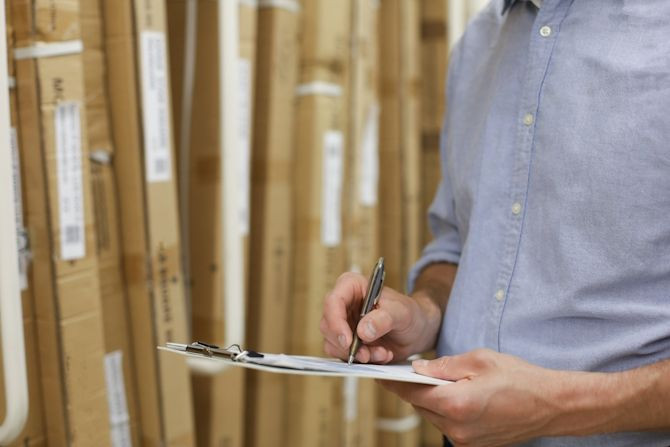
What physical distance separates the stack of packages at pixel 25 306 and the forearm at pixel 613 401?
711 millimetres

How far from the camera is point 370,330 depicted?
33.1 inches

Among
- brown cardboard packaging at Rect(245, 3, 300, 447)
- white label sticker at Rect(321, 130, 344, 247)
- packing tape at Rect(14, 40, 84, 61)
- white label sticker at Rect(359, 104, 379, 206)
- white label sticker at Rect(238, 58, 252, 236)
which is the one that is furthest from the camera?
white label sticker at Rect(359, 104, 379, 206)

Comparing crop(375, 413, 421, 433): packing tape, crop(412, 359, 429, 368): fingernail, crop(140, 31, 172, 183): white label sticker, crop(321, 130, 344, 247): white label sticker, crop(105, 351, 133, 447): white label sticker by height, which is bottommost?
crop(375, 413, 421, 433): packing tape

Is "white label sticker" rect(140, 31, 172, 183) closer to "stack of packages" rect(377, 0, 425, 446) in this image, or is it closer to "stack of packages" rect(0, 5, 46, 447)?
"stack of packages" rect(0, 5, 46, 447)

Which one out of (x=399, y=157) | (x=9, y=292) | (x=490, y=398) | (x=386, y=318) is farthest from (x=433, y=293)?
(x=399, y=157)

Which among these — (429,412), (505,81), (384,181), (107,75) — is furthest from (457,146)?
(384,181)

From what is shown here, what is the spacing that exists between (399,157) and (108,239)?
2.96 ft

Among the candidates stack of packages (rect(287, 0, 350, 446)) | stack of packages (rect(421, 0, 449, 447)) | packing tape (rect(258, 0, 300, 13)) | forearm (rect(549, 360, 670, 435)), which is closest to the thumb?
forearm (rect(549, 360, 670, 435))

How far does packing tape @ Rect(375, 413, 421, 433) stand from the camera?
181cm

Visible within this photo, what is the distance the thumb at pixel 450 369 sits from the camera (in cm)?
77

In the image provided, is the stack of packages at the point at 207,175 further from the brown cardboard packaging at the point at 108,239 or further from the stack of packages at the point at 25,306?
the stack of packages at the point at 25,306

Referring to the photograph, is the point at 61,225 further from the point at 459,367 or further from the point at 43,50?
the point at 459,367

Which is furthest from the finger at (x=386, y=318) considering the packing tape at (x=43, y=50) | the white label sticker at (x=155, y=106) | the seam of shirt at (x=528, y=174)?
the packing tape at (x=43, y=50)

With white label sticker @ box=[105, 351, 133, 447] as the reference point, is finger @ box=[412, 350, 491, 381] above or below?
above
